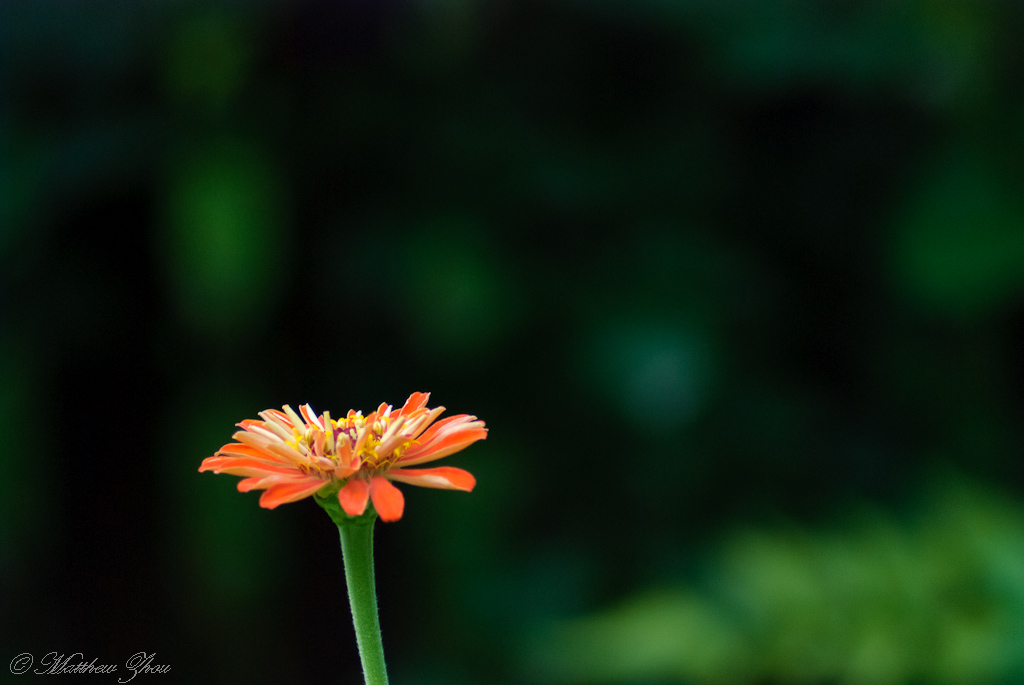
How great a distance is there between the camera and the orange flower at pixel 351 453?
0.21 meters

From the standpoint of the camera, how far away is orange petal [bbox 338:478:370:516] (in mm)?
209

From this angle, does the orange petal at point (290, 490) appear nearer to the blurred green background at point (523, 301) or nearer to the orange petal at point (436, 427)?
the orange petal at point (436, 427)

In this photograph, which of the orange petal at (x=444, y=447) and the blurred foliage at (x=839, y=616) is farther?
the blurred foliage at (x=839, y=616)

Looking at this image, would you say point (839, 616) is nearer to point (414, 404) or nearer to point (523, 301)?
point (523, 301)

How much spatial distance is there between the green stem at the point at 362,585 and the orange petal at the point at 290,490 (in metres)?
0.02

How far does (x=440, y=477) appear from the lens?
8.2 inches

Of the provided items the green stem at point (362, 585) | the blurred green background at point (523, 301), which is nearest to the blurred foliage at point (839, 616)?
the blurred green background at point (523, 301)

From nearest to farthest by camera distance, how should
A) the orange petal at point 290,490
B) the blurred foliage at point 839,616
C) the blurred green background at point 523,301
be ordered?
the orange petal at point 290,490, the blurred foliage at point 839,616, the blurred green background at point 523,301

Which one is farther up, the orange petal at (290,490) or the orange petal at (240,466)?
the orange petal at (240,466)

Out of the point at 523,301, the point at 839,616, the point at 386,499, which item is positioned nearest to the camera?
the point at 386,499

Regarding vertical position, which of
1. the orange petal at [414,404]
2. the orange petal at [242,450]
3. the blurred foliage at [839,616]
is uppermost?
the blurred foliage at [839,616]

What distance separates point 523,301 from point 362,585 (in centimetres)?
97

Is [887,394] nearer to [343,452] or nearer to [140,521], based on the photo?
[140,521]

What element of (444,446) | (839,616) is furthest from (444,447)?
(839,616)
